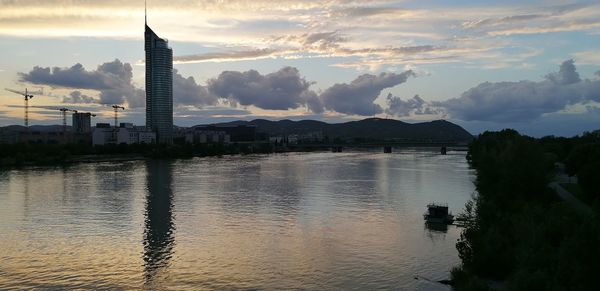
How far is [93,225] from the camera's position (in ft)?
67.7

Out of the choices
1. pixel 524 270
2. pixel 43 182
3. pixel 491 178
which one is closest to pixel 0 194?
pixel 43 182

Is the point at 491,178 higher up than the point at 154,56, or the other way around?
the point at 154,56

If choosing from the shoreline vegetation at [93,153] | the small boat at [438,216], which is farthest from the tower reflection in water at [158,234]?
the shoreline vegetation at [93,153]

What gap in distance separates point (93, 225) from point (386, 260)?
38.9 feet

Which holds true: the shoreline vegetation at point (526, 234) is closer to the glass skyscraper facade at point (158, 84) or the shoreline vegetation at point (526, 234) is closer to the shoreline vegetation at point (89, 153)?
the shoreline vegetation at point (89, 153)

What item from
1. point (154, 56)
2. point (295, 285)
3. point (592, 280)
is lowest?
point (295, 285)

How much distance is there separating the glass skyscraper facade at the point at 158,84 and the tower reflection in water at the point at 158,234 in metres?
111

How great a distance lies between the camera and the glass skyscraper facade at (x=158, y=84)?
139250 millimetres

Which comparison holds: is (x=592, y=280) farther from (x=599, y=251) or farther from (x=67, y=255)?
(x=67, y=255)

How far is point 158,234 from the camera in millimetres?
19156

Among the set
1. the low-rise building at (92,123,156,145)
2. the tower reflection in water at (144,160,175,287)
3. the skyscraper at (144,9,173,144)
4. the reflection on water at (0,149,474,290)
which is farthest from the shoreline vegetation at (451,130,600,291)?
the skyscraper at (144,9,173,144)

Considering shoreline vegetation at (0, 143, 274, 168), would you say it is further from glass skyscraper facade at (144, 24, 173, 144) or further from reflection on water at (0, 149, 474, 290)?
glass skyscraper facade at (144, 24, 173, 144)

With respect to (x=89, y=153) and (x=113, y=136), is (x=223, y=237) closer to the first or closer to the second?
(x=89, y=153)

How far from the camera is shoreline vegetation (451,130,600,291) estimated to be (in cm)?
822
